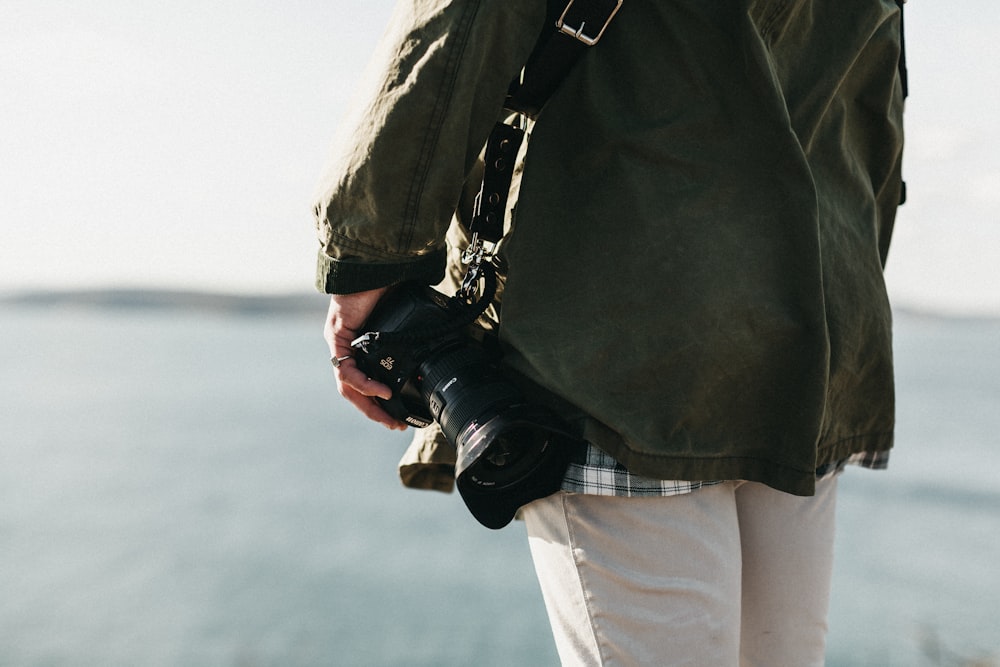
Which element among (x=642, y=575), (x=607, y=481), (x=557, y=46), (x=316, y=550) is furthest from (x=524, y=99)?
(x=316, y=550)

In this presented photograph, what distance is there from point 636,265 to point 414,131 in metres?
0.29

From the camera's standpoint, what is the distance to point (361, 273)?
998mm

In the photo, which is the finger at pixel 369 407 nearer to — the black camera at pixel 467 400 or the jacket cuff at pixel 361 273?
the black camera at pixel 467 400

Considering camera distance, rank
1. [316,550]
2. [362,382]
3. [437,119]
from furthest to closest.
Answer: [316,550], [362,382], [437,119]

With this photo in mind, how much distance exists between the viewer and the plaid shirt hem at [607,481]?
0.96 meters

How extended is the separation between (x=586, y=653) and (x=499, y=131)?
0.64m

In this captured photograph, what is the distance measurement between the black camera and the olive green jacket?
0.04 m

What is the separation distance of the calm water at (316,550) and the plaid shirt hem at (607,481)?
3892 millimetres

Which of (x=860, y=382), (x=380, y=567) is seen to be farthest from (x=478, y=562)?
(x=860, y=382)

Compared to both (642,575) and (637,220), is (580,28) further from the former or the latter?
(642,575)

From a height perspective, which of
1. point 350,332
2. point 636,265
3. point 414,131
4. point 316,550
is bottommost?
point 316,550

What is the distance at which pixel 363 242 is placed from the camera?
3.22 feet

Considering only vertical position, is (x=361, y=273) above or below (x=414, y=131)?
below

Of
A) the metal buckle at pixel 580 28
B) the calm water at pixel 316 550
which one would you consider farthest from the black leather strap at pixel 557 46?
the calm water at pixel 316 550
